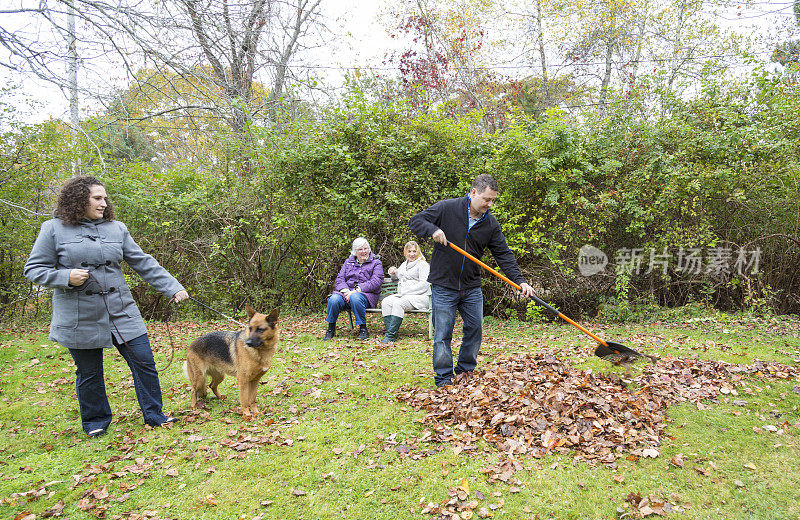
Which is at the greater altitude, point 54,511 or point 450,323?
point 450,323

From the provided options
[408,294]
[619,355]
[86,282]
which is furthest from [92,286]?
[619,355]

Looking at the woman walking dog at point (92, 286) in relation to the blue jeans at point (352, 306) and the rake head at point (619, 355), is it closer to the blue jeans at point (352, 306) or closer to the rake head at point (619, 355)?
the blue jeans at point (352, 306)

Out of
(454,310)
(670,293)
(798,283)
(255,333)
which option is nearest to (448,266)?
(454,310)

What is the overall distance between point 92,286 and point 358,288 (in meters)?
4.01

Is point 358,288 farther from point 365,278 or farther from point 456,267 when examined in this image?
point 456,267

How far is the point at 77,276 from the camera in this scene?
3.44 metres

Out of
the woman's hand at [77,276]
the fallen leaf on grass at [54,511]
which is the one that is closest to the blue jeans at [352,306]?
the woman's hand at [77,276]

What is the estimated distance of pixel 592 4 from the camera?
16562 millimetres

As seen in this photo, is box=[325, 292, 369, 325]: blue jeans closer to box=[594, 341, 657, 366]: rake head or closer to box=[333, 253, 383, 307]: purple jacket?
box=[333, 253, 383, 307]: purple jacket

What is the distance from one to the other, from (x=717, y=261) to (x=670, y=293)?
0.86 meters

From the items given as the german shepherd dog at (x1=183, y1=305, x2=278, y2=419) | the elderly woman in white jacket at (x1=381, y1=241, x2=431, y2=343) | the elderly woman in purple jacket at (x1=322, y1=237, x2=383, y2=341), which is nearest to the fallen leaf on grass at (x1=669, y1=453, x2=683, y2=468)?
the german shepherd dog at (x1=183, y1=305, x2=278, y2=419)

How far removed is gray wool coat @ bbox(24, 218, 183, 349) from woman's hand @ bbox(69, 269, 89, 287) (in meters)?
0.04

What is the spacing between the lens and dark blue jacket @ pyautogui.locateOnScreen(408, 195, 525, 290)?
4.37 metres

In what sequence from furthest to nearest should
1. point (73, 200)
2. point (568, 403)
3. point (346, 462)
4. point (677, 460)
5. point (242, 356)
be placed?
1. point (242, 356)
2. point (568, 403)
3. point (73, 200)
4. point (346, 462)
5. point (677, 460)
